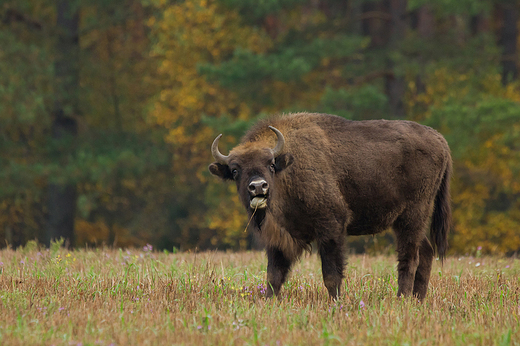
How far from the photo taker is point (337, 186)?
318 inches

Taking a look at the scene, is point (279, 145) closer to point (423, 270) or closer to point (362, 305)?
point (362, 305)

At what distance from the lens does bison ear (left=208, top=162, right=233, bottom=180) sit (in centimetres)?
806

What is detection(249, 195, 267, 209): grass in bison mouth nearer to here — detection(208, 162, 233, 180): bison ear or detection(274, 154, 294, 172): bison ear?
detection(274, 154, 294, 172): bison ear

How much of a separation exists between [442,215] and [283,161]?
2.66 meters

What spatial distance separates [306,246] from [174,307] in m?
2.08

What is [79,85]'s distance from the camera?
22.6 metres

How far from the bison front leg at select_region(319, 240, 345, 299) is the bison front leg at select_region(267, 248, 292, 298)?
0.43 metres

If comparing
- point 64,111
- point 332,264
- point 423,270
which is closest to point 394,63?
point 64,111

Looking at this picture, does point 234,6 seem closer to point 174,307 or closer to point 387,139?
point 387,139

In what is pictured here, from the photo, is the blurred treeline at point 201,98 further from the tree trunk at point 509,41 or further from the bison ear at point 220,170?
the bison ear at point 220,170

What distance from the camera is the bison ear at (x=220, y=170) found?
8.06 meters

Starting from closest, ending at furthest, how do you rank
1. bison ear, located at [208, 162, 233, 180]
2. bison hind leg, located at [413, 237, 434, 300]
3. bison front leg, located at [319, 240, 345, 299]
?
1. bison front leg, located at [319, 240, 345, 299]
2. bison ear, located at [208, 162, 233, 180]
3. bison hind leg, located at [413, 237, 434, 300]

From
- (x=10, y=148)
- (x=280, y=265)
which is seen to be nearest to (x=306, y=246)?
(x=280, y=265)

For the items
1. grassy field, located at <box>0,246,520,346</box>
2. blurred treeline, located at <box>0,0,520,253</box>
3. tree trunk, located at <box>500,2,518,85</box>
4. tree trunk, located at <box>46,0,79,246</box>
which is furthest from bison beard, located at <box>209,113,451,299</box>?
tree trunk, located at <box>500,2,518,85</box>
